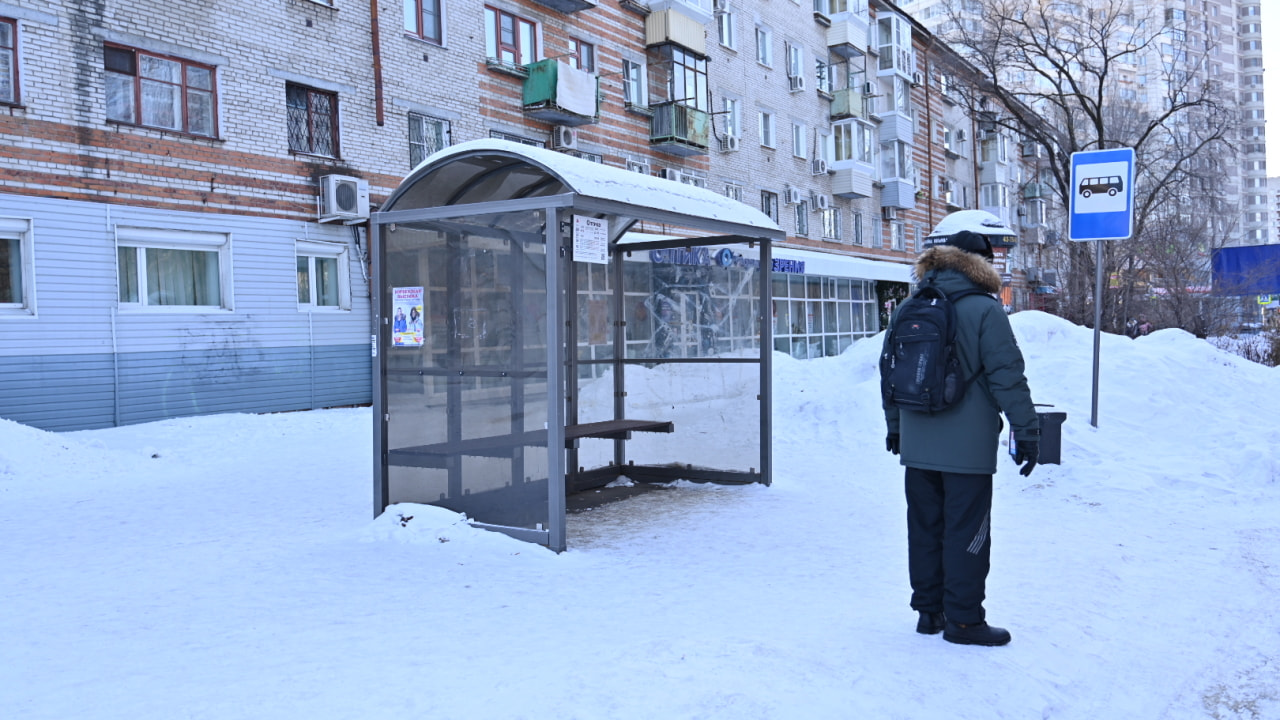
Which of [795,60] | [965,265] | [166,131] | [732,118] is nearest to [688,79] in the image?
[732,118]

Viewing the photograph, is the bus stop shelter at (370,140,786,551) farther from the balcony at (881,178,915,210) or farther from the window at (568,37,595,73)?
the balcony at (881,178,915,210)

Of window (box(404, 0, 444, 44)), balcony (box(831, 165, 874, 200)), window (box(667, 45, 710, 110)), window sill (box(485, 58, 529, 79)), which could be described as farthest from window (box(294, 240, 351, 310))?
balcony (box(831, 165, 874, 200))

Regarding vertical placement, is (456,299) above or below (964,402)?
above

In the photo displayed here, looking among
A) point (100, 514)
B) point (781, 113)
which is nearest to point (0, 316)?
point (100, 514)

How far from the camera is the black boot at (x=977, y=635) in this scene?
4.38m

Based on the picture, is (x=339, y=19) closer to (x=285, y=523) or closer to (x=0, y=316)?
(x=0, y=316)

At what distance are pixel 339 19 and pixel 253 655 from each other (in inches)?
594

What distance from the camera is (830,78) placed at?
110 ft

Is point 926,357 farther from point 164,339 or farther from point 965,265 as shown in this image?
point 164,339

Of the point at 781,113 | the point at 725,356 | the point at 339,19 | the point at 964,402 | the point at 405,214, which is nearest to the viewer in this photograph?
the point at 964,402

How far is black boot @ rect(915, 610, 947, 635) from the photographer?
453 cm

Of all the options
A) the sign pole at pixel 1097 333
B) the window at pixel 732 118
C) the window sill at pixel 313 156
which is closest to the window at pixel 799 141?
the window at pixel 732 118

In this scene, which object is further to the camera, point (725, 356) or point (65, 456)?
point (65, 456)

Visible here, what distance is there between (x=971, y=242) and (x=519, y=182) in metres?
3.61
